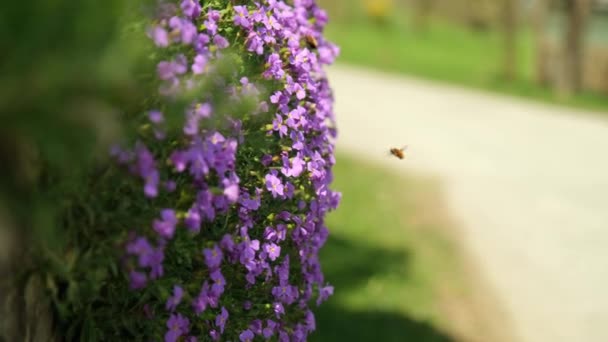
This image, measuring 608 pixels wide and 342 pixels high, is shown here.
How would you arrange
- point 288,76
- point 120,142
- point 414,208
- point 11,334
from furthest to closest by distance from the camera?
point 414,208, point 288,76, point 11,334, point 120,142

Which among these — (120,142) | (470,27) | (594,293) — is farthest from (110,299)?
(470,27)

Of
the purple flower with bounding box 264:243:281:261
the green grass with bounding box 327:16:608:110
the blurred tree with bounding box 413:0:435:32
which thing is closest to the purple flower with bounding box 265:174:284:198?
the purple flower with bounding box 264:243:281:261

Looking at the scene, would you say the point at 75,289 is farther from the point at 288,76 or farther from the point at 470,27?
the point at 470,27

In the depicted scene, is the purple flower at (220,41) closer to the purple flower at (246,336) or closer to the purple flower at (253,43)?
the purple flower at (253,43)

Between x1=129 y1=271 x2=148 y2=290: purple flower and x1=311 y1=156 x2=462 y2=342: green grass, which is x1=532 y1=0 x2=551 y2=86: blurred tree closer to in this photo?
x1=311 y1=156 x2=462 y2=342: green grass

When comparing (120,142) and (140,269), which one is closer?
(120,142)

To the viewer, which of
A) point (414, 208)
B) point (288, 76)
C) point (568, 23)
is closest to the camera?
point (288, 76)

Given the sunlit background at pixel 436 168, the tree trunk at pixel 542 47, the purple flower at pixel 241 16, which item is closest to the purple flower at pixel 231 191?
the sunlit background at pixel 436 168
